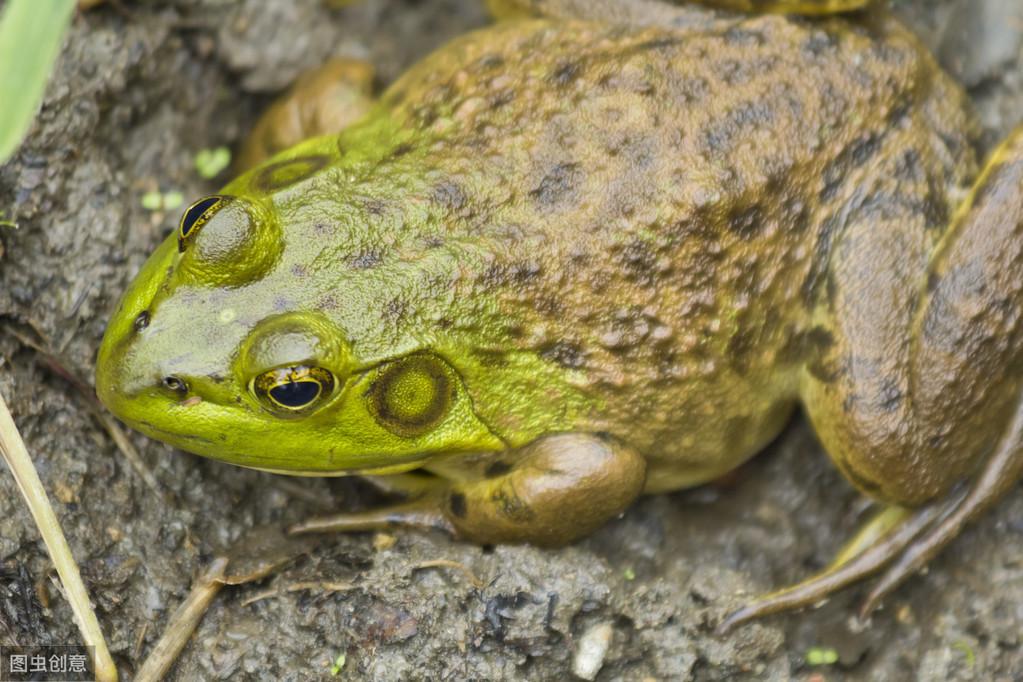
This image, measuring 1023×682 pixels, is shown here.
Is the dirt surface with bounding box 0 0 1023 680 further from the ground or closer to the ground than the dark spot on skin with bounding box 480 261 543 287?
closer to the ground

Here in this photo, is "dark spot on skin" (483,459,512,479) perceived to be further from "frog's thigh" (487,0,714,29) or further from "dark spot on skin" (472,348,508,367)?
"frog's thigh" (487,0,714,29)

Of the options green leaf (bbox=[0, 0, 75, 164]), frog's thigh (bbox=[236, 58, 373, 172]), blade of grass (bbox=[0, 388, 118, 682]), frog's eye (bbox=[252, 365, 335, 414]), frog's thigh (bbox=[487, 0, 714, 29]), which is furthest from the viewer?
frog's thigh (bbox=[236, 58, 373, 172])

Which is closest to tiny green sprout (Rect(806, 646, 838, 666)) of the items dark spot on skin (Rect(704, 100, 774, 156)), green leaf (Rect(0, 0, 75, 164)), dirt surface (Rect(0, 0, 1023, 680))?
dirt surface (Rect(0, 0, 1023, 680))

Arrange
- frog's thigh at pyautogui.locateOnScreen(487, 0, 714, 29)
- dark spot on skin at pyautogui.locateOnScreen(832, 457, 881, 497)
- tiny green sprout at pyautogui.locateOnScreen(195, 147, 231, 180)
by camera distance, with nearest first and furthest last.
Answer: dark spot on skin at pyautogui.locateOnScreen(832, 457, 881, 497), frog's thigh at pyautogui.locateOnScreen(487, 0, 714, 29), tiny green sprout at pyautogui.locateOnScreen(195, 147, 231, 180)

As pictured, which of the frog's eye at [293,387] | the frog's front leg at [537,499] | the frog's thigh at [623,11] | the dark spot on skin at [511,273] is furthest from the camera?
the frog's thigh at [623,11]

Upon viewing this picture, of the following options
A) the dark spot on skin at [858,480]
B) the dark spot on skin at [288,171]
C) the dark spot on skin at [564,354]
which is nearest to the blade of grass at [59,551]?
the dark spot on skin at [288,171]

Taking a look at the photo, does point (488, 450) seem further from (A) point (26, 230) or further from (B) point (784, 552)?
(A) point (26, 230)

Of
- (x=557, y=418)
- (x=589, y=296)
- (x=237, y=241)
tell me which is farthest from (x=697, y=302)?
(x=237, y=241)

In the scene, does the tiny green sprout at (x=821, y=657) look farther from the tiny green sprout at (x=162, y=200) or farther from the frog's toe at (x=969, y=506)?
the tiny green sprout at (x=162, y=200)
